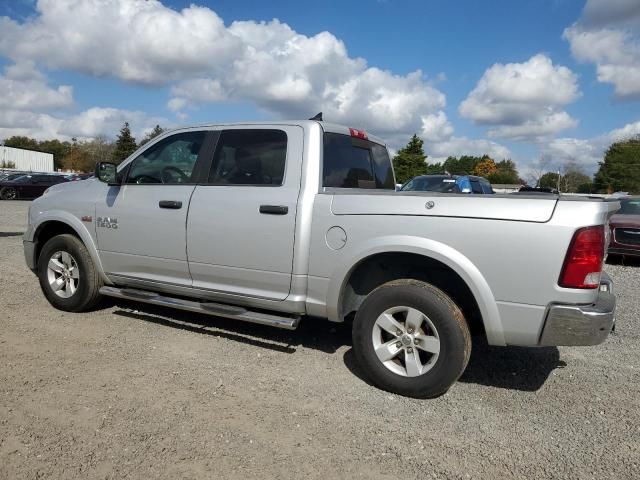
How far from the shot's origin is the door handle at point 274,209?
3.91 meters

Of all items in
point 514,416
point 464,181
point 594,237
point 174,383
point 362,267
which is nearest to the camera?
point 594,237

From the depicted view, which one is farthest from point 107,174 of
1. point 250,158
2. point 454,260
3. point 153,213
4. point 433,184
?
point 433,184

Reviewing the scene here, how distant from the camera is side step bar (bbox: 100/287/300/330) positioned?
3946mm

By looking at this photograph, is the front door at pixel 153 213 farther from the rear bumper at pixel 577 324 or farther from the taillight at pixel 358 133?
the rear bumper at pixel 577 324

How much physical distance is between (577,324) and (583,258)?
0.40 meters

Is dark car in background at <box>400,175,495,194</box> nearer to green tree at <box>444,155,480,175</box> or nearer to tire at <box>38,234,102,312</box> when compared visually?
tire at <box>38,234,102,312</box>

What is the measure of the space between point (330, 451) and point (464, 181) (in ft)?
37.0

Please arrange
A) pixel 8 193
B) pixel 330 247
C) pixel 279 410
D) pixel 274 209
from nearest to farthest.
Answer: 1. pixel 279 410
2. pixel 330 247
3. pixel 274 209
4. pixel 8 193

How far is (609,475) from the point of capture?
2.69 meters

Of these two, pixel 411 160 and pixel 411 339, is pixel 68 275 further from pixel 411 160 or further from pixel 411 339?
pixel 411 160

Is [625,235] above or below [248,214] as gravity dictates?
below

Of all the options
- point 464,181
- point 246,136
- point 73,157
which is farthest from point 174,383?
point 73,157

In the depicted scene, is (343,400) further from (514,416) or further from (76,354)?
(76,354)

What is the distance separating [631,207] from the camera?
10.7 meters
